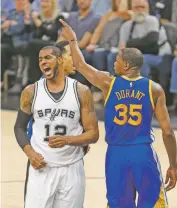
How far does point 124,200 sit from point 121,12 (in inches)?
333

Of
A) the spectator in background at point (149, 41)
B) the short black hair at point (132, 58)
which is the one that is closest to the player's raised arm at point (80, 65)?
the short black hair at point (132, 58)

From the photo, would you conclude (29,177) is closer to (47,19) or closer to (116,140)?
(116,140)

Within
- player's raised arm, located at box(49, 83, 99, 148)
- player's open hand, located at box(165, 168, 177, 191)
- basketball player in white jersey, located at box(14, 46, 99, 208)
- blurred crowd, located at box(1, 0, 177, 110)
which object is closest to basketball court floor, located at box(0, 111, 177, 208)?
blurred crowd, located at box(1, 0, 177, 110)

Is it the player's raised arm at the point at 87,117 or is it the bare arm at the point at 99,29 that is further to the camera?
the bare arm at the point at 99,29

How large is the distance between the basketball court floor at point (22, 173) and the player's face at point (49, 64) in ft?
8.04

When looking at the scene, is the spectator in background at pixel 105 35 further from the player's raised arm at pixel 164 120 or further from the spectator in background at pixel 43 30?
the player's raised arm at pixel 164 120

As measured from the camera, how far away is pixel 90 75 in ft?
22.2

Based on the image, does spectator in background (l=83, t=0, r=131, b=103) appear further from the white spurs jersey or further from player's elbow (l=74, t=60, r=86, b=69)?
the white spurs jersey

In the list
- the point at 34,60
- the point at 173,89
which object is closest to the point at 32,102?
the point at 173,89

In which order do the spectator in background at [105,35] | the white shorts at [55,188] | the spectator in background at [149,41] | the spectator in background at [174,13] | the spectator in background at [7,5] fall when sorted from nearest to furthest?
the white shorts at [55,188] → the spectator in background at [149,41] → the spectator in background at [174,13] → the spectator in background at [105,35] → the spectator in background at [7,5]

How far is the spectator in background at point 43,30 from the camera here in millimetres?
15273

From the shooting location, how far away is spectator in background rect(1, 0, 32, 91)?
52.9ft

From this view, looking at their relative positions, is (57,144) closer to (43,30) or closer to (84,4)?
(84,4)

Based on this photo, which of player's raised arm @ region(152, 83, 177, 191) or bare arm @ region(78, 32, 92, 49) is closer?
player's raised arm @ region(152, 83, 177, 191)
